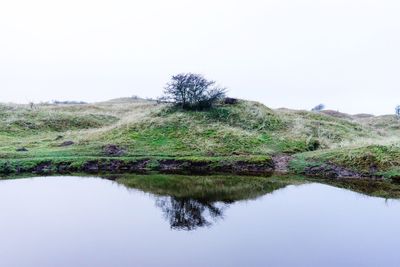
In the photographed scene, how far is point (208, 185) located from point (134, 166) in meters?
9.24

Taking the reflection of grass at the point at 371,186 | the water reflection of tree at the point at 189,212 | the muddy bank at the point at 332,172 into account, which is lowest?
the water reflection of tree at the point at 189,212

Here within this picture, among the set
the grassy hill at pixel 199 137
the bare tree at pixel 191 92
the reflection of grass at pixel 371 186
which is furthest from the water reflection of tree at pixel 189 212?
the bare tree at pixel 191 92

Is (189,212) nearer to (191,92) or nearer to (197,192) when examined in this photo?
(197,192)

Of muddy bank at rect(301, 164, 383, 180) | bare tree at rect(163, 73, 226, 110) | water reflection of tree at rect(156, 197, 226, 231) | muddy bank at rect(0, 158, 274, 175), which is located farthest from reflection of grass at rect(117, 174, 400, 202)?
bare tree at rect(163, 73, 226, 110)

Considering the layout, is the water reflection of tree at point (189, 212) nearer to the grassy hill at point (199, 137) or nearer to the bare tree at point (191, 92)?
A: the grassy hill at point (199, 137)

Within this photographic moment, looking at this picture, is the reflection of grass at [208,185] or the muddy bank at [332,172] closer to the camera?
the reflection of grass at [208,185]

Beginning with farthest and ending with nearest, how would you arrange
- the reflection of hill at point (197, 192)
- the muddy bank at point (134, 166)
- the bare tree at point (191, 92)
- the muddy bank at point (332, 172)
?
the bare tree at point (191, 92) → the muddy bank at point (134, 166) → the muddy bank at point (332, 172) → the reflection of hill at point (197, 192)

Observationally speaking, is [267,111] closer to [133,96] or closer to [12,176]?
[12,176]

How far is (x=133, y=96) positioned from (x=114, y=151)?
70234mm

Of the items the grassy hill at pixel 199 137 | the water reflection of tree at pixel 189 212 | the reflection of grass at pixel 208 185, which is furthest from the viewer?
the grassy hill at pixel 199 137

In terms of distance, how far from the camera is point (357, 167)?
3206cm

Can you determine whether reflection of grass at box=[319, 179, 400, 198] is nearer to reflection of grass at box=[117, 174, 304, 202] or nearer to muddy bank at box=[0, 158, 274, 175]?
reflection of grass at box=[117, 174, 304, 202]

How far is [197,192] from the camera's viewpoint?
26438 millimetres

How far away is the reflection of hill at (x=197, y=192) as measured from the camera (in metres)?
20.4
